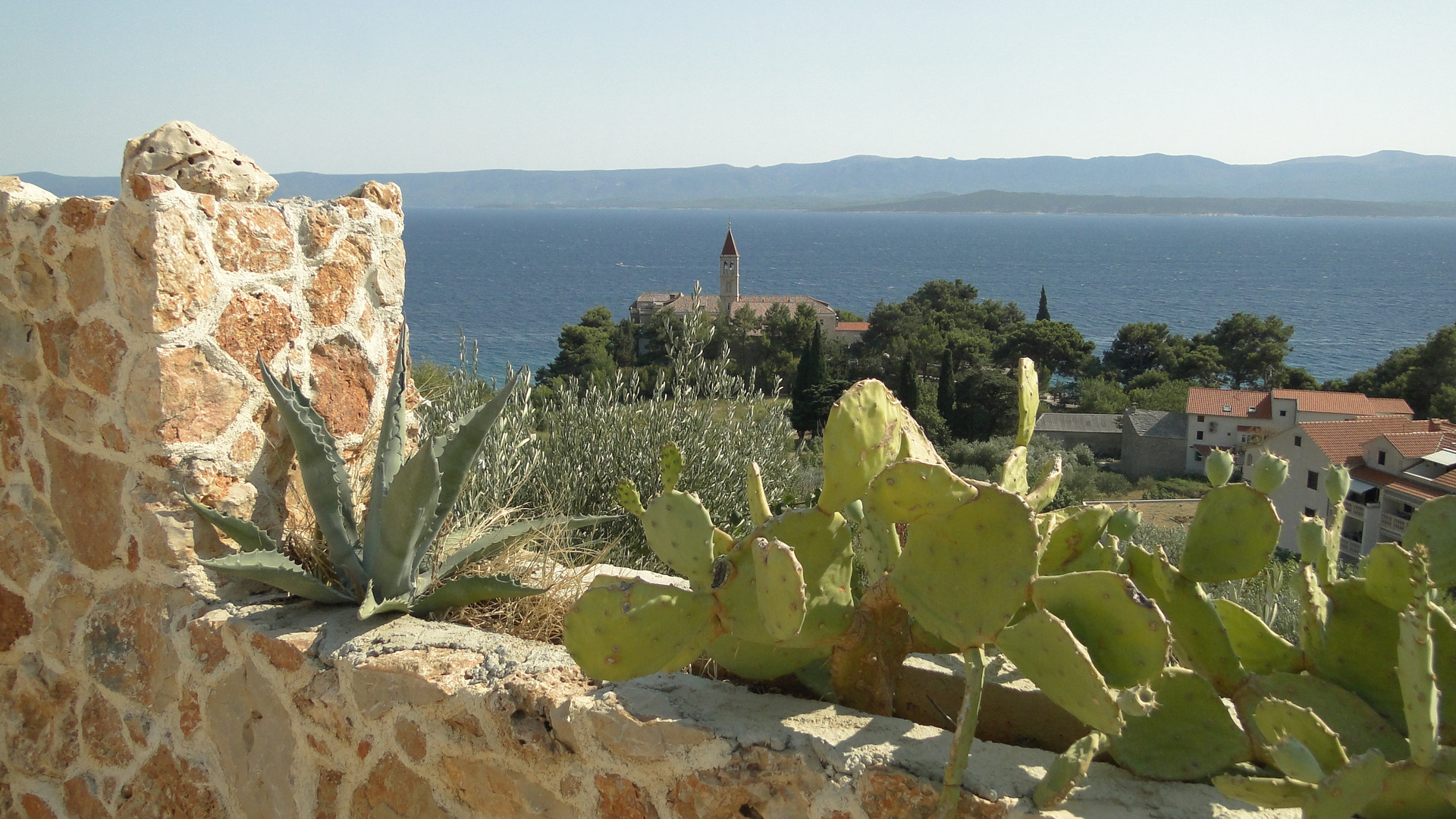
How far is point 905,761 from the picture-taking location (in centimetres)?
135

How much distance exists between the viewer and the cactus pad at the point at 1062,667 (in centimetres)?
117

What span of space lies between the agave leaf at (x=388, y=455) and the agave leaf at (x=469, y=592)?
187mm

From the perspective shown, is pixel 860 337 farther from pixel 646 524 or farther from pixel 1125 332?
pixel 646 524

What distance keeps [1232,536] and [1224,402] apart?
3842cm

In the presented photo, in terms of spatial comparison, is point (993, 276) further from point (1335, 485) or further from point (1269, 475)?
point (1269, 475)

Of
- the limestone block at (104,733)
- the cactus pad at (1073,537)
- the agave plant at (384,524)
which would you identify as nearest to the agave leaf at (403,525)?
the agave plant at (384,524)

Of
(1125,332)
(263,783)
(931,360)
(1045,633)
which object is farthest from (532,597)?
(1125,332)

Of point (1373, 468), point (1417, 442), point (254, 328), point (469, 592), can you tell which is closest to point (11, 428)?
point (254, 328)

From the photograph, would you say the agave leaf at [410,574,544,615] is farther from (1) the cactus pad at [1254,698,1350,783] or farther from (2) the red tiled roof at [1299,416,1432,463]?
(2) the red tiled roof at [1299,416,1432,463]

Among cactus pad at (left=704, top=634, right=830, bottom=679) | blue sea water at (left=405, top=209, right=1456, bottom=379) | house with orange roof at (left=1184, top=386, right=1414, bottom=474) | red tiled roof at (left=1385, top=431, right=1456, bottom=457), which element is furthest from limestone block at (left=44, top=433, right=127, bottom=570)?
blue sea water at (left=405, top=209, right=1456, bottom=379)

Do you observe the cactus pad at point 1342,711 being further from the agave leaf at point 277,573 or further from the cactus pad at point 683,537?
the agave leaf at point 277,573

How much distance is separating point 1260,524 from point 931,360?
137ft

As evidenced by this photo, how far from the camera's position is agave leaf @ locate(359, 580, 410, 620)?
6.50 ft

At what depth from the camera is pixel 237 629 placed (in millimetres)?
2076
